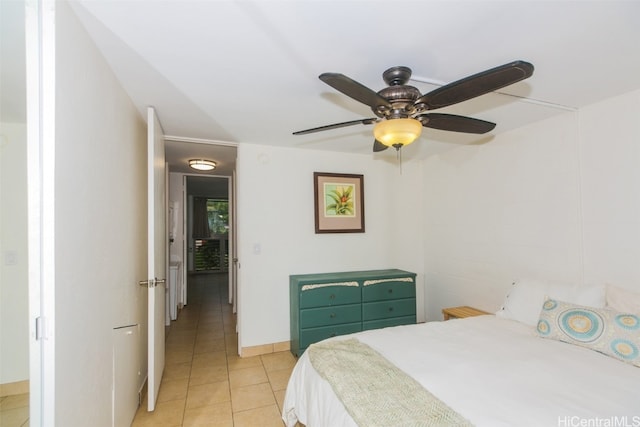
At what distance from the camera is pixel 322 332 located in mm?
3045

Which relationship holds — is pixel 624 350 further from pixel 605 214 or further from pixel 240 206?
pixel 240 206

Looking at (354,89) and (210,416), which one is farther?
(210,416)

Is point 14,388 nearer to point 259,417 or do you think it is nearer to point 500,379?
point 259,417

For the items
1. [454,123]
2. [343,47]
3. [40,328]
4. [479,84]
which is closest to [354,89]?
[343,47]

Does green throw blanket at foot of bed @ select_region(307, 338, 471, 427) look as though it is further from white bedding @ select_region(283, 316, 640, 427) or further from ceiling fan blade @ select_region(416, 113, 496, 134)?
ceiling fan blade @ select_region(416, 113, 496, 134)

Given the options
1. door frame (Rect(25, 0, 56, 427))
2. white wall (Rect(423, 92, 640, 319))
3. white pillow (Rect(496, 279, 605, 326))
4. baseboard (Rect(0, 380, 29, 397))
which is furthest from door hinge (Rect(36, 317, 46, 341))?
white wall (Rect(423, 92, 640, 319))

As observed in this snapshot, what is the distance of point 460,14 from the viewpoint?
1230 mm

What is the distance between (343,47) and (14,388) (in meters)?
1.82

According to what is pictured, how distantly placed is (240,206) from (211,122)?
960 mm

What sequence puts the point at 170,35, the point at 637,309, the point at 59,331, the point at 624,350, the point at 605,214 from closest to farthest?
1. the point at 59,331
2. the point at 170,35
3. the point at 624,350
4. the point at 637,309
5. the point at 605,214

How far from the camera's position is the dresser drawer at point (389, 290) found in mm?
3223

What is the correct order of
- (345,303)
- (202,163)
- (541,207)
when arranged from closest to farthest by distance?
(541,207) → (345,303) → (202,163)

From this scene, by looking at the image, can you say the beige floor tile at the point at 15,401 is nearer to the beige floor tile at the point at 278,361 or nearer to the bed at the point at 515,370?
the bed at the point at 515,370

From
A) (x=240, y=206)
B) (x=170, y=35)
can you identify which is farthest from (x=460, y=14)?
Answer: (x=240, y=206)
